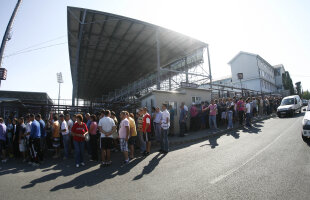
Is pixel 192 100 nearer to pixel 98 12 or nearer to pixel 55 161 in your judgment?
pixel 55 161

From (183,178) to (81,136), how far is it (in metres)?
3.73

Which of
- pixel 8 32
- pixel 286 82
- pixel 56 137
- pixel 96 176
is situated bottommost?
pixel 96 176

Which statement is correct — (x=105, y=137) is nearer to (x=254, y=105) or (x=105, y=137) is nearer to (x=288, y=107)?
(x=254, y=105)

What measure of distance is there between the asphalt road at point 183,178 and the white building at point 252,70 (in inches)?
1478

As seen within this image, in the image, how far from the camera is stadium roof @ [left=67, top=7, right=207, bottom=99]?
645 inches

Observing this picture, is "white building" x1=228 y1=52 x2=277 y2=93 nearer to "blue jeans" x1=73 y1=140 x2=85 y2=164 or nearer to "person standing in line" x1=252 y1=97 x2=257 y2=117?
"person standing in line" x1=252 y1=97 x2=257 y2=117

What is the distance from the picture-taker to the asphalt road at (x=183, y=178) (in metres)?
3.19

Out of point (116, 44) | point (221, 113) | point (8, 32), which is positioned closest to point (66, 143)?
point (8, 32)

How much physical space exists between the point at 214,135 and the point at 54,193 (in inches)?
316

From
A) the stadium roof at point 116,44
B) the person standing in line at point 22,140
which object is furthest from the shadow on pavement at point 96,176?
the stadium roof at point 116,44

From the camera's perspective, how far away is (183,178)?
3934mm

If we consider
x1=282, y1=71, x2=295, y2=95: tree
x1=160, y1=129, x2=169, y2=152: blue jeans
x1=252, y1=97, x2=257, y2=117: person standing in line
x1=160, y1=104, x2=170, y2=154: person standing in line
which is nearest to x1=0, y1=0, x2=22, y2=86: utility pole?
x1=160, y1=104, x2=170, y2=154: person standing in line

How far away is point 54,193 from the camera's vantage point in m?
3.59

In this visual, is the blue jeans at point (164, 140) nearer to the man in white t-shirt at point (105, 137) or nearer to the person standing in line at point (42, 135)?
the man in white t-shirt at point (105, 137)
